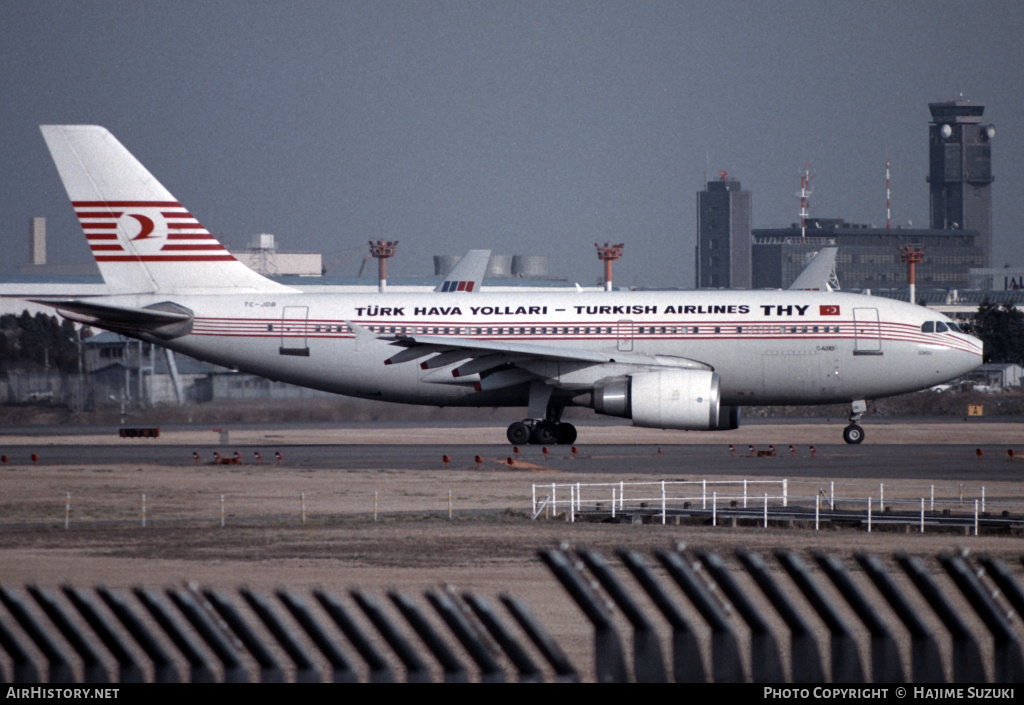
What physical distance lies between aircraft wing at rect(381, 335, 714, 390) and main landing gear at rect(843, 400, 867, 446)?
5.27 metres

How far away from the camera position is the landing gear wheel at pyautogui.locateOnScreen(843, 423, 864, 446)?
39.6 meters

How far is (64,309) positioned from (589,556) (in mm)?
32210

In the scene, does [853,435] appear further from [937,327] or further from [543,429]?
[543,429]

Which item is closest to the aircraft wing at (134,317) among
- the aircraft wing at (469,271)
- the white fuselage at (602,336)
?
the white fuselage at (602,336)

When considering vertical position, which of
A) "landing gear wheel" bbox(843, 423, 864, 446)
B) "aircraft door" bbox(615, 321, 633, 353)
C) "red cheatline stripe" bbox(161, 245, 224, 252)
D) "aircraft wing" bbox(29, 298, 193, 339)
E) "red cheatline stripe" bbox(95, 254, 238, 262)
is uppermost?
"red cheatline stripe" bbox(161, 245, 224, 252)

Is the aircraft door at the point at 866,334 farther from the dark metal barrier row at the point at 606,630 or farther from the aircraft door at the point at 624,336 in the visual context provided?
the dark metal barrier row at the point at 606,630

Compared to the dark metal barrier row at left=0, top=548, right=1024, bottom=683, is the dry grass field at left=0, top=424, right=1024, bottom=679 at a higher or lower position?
lower

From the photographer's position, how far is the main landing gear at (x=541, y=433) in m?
38.1

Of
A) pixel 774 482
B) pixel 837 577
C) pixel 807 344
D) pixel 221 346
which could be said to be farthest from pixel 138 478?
pixel 837 577

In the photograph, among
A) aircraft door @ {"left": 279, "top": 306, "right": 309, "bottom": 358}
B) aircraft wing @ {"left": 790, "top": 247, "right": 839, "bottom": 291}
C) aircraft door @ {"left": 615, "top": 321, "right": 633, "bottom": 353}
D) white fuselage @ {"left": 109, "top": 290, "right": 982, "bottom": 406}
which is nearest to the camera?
white fuselage @ {"left": 109, "top": 290, "right": 982, "bottom": 406}

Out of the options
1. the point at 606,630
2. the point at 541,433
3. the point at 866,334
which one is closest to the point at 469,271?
the point at 541,433

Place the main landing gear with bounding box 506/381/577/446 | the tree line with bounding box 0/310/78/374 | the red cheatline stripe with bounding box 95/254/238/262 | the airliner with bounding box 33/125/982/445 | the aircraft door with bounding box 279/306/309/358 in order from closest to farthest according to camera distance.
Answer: the airliner with bounding box 33/125/982/445
the main landing gear with bounding box 506/381/577/446
the aircraft door with bounding box 279/306/309/358
the red cheatline stripe with bounding box 95/254/238/262
the tree line with bounding box 0/310/78/374

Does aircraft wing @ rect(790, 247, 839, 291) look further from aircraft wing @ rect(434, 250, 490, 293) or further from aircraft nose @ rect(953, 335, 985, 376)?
aircraft nose @ rect(953, 335, 985, 376)

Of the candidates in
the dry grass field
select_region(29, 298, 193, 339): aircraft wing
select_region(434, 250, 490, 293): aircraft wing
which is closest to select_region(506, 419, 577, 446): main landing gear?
the dry grass field
